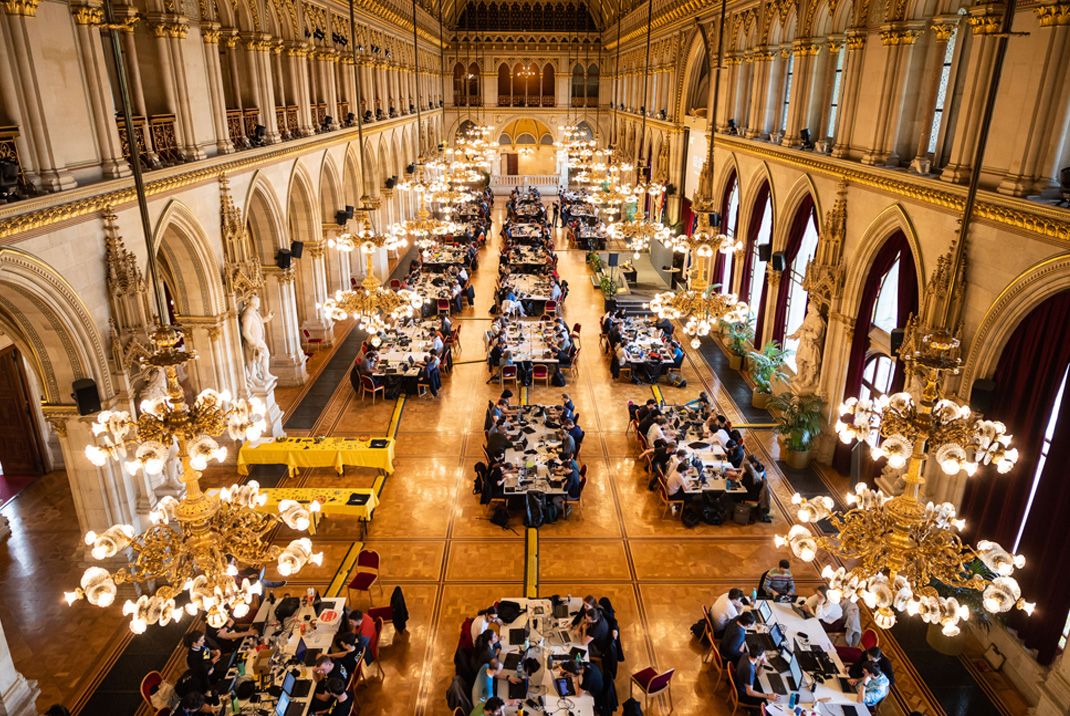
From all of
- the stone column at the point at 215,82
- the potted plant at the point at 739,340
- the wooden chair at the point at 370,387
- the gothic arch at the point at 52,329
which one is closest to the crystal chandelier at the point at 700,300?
the potted plant at the point at 739,340

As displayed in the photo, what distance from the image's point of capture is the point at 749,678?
7480 millimetres

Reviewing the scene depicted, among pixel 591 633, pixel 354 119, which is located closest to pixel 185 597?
pixel 591 633

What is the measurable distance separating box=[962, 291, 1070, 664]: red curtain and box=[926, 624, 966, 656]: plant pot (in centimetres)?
63

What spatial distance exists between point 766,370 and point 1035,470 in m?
6.98

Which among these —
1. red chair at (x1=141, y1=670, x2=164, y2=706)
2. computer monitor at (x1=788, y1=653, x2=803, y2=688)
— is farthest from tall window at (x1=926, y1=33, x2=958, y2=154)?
red chair at (x1=141, y1=670, x2=164, y2=706)

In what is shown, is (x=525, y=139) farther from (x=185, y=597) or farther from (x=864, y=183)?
(x=185, y=597)

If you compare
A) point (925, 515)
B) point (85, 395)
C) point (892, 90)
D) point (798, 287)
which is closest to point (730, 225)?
point (798, 287)

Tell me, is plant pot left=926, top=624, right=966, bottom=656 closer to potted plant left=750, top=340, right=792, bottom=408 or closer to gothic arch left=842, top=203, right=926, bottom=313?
gothic arch left=842, top=203, right=926, bottom=313

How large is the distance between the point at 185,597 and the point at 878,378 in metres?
11.2

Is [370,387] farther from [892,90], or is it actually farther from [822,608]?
[892,90]

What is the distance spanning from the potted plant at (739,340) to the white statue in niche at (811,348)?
3504 millimetres

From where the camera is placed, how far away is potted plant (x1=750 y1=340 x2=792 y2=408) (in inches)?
583

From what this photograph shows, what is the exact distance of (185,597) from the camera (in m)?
9.75

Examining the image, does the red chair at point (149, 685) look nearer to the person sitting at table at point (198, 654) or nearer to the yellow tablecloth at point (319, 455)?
the person sitting at table at point (198, 654)
